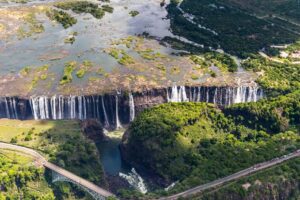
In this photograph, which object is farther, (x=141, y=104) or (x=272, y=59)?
(x=272, y=59)

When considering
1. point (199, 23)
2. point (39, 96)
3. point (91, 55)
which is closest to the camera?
point (39, 96)

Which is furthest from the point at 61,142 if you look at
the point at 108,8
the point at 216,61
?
the point at 108,8

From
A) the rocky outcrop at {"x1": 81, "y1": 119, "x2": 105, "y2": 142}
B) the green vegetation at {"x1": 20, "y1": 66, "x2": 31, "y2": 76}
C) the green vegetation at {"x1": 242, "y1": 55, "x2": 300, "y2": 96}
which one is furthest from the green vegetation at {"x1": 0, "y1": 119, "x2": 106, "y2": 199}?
the green vegetation at {"x1": 242, "y1": 55, "x2": 300, "y2": 96}

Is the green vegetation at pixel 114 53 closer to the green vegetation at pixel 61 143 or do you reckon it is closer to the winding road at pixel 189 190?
the green vegetation at pixel 61 143

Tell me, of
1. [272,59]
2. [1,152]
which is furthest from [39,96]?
[272,59]

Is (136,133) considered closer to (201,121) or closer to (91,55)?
(201,121)

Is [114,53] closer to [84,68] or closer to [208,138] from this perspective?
[84,68]

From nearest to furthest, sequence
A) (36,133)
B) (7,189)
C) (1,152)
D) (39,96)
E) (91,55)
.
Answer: (7,189) < (1,152) < (36,133) < (39,96) < (91,55)
